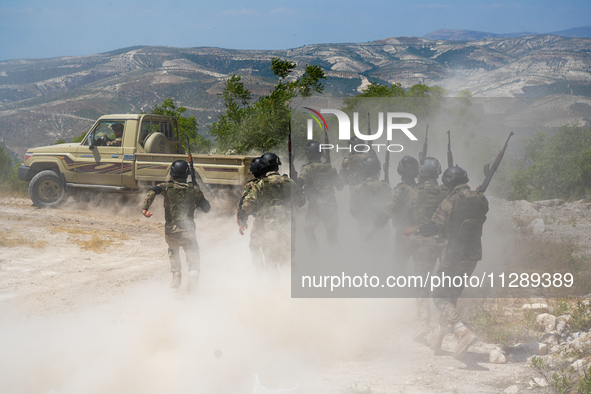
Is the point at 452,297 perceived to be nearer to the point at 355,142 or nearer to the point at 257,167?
the point at 257,167

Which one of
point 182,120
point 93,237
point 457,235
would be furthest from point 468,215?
point 182,120

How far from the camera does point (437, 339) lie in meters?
5.55

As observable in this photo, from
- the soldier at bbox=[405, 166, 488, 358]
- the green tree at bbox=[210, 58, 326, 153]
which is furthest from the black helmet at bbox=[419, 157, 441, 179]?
the green tree at bbox=[210, 58, 326, 153]

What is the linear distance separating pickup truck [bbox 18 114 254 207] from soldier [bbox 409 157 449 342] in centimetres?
563

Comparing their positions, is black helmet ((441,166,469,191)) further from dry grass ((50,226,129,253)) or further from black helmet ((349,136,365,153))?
dry grass ((50,226,129,253))

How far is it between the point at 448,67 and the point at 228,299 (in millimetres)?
113426

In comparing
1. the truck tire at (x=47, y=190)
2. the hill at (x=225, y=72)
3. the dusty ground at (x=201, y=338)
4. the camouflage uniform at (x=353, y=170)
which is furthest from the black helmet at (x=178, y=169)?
the hill at (x=225, y=72)

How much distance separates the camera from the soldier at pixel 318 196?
888 cm

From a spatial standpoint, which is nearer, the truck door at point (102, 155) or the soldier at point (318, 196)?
the soldier at point (318, 196)

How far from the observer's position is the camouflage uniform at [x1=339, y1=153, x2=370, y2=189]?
8.59m

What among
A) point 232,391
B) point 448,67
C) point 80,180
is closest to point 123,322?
point 232,391

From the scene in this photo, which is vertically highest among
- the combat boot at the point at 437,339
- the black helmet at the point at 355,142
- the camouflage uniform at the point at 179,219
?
the black helmet at the point at 355,142

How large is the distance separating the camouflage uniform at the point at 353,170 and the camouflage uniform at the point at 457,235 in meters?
2.90

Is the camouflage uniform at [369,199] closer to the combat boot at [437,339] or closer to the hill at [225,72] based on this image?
the combat boot at [437,339]
